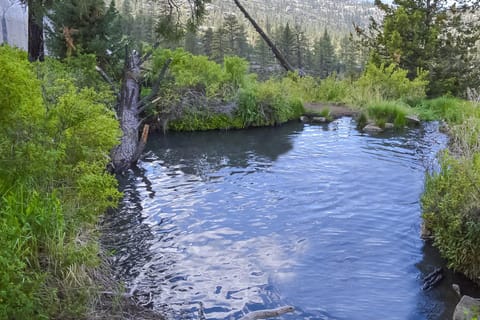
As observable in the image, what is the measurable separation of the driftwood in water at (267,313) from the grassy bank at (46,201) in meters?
1.39

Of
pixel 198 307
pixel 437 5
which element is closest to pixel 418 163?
pixel 198 307

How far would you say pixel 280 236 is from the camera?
6590 millimetres

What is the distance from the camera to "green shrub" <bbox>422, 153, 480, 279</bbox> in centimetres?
507

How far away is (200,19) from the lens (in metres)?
8.99

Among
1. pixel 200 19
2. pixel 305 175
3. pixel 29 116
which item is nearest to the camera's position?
pixel 29 116

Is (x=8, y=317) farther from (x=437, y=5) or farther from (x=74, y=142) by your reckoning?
(x=437, y=5)

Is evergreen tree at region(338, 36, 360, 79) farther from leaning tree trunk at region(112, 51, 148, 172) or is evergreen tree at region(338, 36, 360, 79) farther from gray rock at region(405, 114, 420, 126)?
leaning tree trunk at region(112, 51, 148, 172)

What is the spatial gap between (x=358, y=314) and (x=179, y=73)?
11.6 m

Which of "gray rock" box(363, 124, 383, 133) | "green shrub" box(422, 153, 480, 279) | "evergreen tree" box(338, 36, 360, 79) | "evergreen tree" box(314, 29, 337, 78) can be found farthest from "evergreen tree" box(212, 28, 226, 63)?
"green shrub" box(422, 153, 480, 279)

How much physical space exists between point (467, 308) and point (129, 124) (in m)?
7.69

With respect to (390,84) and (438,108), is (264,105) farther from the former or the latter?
(438,108)

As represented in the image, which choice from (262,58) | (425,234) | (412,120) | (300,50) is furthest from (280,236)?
(300,50)

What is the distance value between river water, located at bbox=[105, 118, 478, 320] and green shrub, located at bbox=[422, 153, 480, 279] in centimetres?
26

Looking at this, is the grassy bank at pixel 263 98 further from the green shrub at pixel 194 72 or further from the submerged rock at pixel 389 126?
the submerged rock at pixel 389 126
